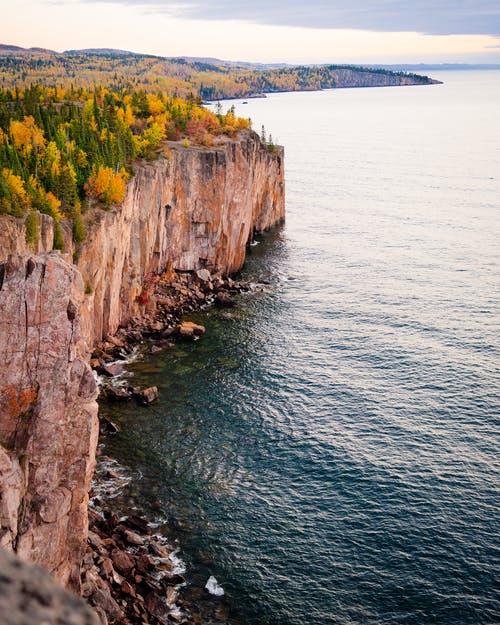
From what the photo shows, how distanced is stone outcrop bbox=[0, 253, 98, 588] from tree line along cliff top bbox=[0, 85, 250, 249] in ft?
63.5

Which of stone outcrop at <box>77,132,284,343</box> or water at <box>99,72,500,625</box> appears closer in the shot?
water at <box>99,72,500,625</box>

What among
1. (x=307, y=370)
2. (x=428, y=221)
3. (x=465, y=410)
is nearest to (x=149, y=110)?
(x=428, y=221)

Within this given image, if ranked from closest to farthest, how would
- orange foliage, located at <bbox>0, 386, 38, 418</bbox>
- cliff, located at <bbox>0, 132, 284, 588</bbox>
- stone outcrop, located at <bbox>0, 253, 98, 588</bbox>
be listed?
cliff, located at <bbox>0, 132, 284, 588</bbox> → stone outcrop, located at <bbox>0, 253, 98, 588</bbox> → orange foliage, located at <bbox>0, 386, 38, 418</bbox>

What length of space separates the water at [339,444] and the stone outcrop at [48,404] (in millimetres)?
10647

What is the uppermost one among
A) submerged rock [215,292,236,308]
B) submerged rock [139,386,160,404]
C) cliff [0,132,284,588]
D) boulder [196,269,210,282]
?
cliff [0,132,284,588]

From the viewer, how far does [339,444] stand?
5950 centimetres

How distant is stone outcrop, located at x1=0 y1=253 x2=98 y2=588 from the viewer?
38062 mm

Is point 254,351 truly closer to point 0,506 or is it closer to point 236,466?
point 236,466

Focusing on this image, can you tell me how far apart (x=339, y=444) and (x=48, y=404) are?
29674mm

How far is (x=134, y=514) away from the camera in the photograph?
50.1m

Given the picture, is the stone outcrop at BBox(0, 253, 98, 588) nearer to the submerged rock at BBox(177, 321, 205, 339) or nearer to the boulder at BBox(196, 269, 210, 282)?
the submerged rock at BBox(177, 321, 205, 339)

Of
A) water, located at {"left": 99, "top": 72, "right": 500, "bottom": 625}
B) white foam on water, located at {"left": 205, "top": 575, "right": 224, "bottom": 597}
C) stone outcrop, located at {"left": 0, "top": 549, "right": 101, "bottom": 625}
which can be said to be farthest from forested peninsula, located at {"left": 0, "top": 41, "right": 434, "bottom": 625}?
water, located at {"left": 99, "top": 72, "right": 500, "bottom": 625}

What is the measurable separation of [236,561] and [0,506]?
1864cm

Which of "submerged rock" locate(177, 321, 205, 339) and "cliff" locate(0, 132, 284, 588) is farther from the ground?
"cliff" locate(0, 132, 284, 588)
